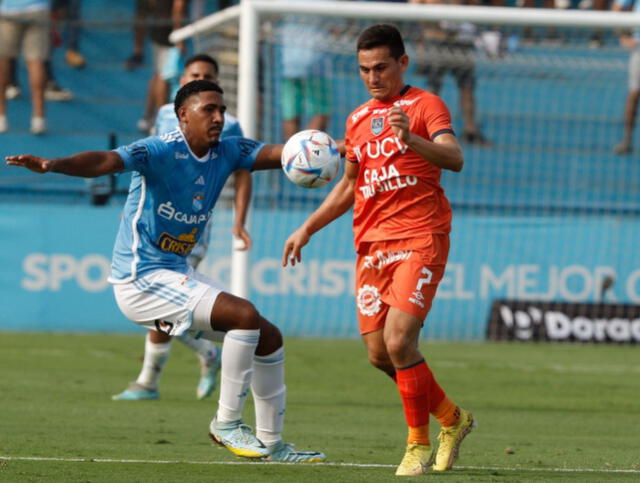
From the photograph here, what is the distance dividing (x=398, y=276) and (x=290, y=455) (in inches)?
43.4

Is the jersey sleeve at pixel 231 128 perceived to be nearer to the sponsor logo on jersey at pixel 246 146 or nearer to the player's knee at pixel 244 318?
the sponsor logo on jersey at pixel 246 146

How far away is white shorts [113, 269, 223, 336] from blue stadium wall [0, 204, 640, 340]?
713cm

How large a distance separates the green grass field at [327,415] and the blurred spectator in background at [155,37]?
416cm

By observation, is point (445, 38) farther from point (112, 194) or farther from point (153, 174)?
point (153, 174)

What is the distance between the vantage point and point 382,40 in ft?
20.8

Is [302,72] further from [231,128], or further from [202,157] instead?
[202,157]

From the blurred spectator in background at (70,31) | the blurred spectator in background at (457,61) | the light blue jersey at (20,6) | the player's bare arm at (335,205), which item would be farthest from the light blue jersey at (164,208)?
the blurred spectator in background at (70,31)

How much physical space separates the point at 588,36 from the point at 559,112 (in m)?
1.09

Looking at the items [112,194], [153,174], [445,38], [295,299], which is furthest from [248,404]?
[445,38]

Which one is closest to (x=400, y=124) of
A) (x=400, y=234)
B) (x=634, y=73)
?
(x=400, y=234)

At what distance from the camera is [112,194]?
1477 centimetres

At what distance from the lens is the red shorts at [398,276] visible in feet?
20.4

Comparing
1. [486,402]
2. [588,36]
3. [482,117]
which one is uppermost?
[588,36]

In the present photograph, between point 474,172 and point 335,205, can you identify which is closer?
point 335,205
